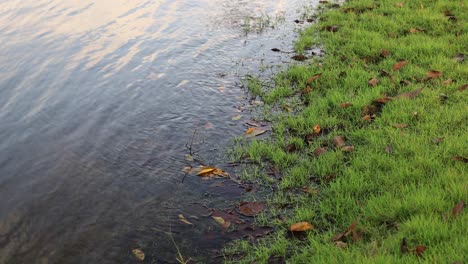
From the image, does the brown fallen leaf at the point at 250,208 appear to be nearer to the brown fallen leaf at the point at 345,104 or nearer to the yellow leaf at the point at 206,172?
the yellow leaf at the point at 206,172

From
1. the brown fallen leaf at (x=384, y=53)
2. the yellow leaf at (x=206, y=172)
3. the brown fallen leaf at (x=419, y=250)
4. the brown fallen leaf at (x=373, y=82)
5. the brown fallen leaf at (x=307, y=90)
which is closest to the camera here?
the brown fallen leaf at (x=419, y=250)

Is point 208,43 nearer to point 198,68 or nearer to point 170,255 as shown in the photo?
point 198,68

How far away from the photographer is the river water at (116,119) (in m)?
4.04

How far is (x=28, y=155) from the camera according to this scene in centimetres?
528

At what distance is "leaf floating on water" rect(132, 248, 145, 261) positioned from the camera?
146 inches

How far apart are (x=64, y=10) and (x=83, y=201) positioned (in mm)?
8061

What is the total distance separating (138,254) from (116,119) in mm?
2793

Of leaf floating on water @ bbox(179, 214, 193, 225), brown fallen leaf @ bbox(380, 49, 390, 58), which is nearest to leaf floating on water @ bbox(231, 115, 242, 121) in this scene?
leaf floating on water @ bbox(179, 214, 193, 225)

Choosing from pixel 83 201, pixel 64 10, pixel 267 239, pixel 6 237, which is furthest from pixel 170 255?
pixel 64 10

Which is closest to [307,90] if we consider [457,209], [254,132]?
[254,132]

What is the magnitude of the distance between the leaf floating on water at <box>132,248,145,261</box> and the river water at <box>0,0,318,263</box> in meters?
0.04

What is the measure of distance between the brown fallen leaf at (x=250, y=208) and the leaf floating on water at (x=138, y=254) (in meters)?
1.02

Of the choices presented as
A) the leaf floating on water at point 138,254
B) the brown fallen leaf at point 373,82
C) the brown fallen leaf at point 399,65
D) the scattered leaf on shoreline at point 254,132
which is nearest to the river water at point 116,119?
the leaf floating on water at point 138,254

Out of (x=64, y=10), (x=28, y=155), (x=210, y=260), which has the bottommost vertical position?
(x=210, y=260)
